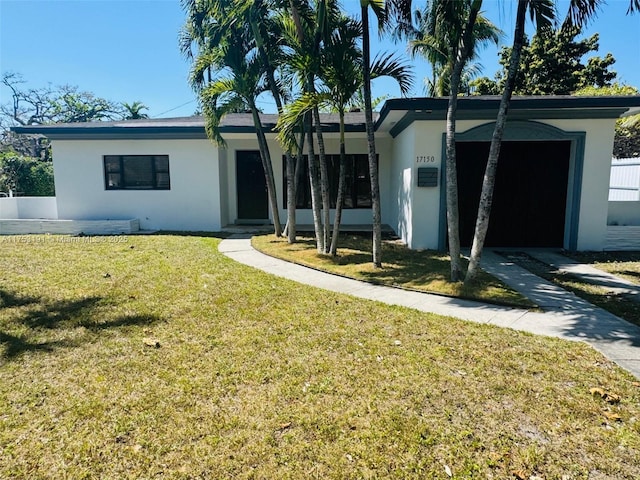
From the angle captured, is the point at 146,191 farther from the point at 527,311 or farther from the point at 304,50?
the point at 527,311

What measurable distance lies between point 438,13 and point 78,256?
772cm

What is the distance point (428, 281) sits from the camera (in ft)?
21.5

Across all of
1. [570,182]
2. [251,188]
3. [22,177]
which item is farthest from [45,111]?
[570,182]

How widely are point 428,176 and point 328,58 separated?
10.5 feet

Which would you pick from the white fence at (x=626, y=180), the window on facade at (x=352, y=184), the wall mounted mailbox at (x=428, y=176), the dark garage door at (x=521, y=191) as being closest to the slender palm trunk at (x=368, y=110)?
the wall mounted mailbox at (x=428, y=176)

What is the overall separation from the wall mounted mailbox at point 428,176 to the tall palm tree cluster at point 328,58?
1.87 metres

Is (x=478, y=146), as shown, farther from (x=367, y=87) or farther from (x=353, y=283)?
(x=353, y=283)

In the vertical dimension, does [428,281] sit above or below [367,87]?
below

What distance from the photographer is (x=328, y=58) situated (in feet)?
23.8

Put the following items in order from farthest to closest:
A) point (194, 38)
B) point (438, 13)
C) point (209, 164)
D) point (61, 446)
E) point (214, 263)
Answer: point (209, 164) → point (194, 38) → point (214, 263) → point (438, 13) → point (61, 446)

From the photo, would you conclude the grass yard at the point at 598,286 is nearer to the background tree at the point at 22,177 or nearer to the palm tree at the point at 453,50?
the palm tree at the point at 453,50

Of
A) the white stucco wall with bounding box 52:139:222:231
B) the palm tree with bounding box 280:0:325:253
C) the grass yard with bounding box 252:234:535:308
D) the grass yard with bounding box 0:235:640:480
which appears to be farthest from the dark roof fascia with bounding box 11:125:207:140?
the grass yard with bounding box 0:235:640:480

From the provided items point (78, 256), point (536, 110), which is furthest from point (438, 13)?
point (78, 256)

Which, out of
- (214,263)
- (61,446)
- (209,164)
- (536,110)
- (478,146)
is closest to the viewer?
(61,446)
